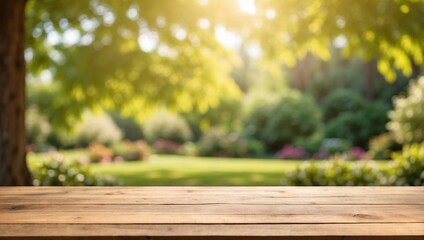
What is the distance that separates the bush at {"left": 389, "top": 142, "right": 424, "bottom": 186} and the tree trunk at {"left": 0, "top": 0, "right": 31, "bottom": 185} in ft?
16.4

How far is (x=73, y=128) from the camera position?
10.1 metres

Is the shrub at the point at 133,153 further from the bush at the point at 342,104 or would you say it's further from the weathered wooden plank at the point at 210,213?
the bush at the point at 342,104

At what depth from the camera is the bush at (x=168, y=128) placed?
26.9 m

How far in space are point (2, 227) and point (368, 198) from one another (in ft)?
6.90

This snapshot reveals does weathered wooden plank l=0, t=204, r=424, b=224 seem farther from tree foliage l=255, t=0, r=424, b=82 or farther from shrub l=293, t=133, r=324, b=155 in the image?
shrub l=293, t=133, r=324, b=155

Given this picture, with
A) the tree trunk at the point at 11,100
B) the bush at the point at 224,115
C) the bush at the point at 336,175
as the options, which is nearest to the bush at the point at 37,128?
the bush at the point at 224,115

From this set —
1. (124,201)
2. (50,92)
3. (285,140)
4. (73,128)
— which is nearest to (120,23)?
(73,128)

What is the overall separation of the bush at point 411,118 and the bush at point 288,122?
22.7 feet

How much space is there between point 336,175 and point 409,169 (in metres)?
0.98

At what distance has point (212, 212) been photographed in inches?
103

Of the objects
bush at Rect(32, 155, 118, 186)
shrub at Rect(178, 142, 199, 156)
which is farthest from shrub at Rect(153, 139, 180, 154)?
bush at Rect(32, 155, 118, 186)

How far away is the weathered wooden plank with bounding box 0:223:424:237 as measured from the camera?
7.34 ft

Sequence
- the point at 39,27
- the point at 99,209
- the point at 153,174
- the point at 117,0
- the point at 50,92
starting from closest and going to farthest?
the point at 99,209 < the point at 117,0 < the point at 39,27 < the point at 153,174 < the point at 50,92

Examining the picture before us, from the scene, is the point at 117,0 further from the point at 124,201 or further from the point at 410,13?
the point at 124,201
